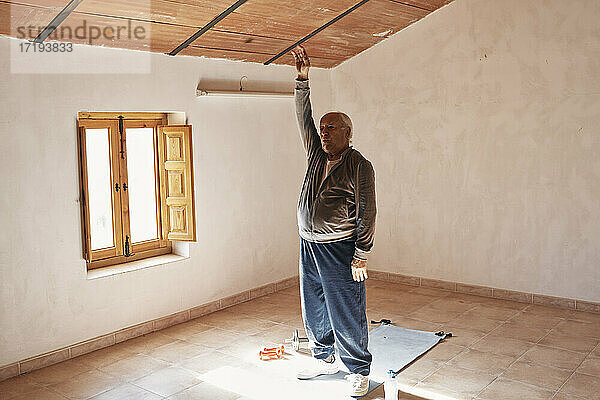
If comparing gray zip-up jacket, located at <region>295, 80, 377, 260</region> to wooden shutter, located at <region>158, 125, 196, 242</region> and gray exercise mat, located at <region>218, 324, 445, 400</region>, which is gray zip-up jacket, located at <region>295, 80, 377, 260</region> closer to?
gray exercise mat, located at <region>218, 324, 445, 400</region>

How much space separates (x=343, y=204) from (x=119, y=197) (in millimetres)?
2274

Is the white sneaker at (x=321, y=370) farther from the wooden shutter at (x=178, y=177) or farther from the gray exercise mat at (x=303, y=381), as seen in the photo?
the wooden shutter at (x=178, y=177)

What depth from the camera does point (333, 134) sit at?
3.60 meters

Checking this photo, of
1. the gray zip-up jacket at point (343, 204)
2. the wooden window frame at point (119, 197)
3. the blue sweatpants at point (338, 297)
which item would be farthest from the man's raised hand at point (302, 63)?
the wooden window frame at point (119, 197)

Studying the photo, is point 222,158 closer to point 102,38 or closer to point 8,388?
point 102,38

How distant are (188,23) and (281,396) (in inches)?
106

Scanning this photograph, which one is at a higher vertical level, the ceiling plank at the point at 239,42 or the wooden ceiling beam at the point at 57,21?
the ceiling plank at the point at 239,42

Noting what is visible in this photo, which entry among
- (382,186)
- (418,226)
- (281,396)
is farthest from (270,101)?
(281,396)

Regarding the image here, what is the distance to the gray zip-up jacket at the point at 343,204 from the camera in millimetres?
3516

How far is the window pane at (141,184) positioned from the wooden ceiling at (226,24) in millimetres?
810

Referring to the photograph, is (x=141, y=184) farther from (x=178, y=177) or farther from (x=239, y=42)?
(x=239, y=42)

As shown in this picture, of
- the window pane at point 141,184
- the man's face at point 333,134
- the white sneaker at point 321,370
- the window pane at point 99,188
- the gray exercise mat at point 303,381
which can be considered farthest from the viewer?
the window pane at point 141,184

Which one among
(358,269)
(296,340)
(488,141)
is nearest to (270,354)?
(296,340)

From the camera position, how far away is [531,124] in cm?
554
